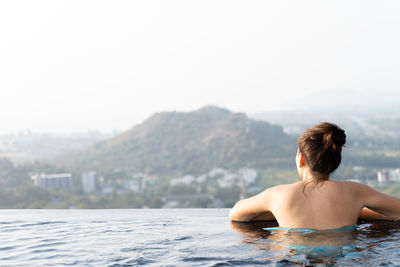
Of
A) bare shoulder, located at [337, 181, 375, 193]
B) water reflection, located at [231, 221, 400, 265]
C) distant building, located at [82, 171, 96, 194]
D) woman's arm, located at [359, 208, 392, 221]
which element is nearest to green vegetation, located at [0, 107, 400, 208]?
distant building, located at [82, 171, 96, 194]

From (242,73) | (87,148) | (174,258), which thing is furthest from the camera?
(242,73)

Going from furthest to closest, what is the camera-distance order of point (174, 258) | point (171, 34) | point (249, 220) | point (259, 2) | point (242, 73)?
point (242, 73)
point (171, 34)
point (259, 2)
point (249, 220)
point (174, 258)

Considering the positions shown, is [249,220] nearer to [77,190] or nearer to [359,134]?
[77,190]

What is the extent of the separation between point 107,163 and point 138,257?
72636 millimetres

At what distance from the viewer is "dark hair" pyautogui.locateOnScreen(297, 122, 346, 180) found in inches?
91.2

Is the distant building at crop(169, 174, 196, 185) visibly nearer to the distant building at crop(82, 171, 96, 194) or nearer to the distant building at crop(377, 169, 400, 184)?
the distant building at crop(82, 171, 96, 194)

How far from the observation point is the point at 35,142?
7619cm

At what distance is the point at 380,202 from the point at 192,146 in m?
72.5

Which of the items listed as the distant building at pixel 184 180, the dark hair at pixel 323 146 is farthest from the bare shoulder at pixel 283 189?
the distant building at pixel 184 180

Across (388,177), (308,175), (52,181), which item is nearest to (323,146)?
(308,175)

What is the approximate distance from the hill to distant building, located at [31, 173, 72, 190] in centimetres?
931

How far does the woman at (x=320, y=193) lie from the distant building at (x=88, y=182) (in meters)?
52.5

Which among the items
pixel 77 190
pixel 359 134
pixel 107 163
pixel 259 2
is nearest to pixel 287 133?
pixel 359 134

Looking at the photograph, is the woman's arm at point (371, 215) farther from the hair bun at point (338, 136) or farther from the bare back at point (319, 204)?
the hair bun at point (338, 136)
